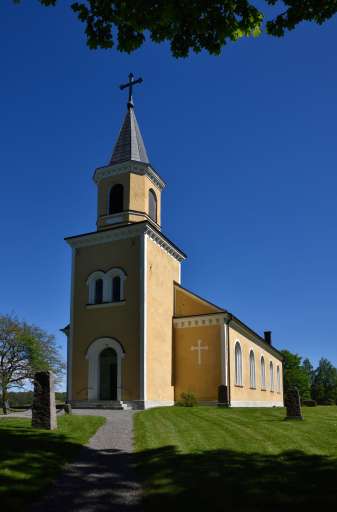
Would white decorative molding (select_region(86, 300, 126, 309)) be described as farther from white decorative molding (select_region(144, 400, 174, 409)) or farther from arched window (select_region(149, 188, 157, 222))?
arched window (select_region(149, 188, 157, 222))

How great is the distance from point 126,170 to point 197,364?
11.0m

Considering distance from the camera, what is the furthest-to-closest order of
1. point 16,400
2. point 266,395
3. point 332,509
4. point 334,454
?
point 16,400, point 266,395, point 334,454, point 332,509

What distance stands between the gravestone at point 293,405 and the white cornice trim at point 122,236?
1098 centimetres

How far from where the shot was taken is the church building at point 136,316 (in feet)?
76.0

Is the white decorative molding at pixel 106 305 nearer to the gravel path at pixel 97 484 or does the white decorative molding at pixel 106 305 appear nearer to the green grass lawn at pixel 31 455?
the green grass lawn at pixel 31 455

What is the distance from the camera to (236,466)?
8.58 m

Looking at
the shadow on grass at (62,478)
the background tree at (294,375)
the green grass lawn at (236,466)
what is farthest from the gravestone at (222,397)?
the background tree at (294,375)

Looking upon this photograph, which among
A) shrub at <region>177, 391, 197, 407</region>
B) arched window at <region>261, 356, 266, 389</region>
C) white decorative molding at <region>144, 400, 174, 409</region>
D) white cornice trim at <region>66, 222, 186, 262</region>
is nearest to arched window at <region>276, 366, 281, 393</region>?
arched window at <region>261, 356, 266, 389</region>

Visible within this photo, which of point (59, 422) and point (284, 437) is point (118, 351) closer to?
point (59, 422)

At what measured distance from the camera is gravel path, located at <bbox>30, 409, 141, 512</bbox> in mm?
6636

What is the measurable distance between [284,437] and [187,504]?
19.1 ft

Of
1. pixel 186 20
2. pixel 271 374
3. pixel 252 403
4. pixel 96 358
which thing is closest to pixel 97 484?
pixel 186 20

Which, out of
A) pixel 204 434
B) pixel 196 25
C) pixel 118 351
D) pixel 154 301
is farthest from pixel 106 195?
pixel 196 25

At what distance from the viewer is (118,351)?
918 inches
